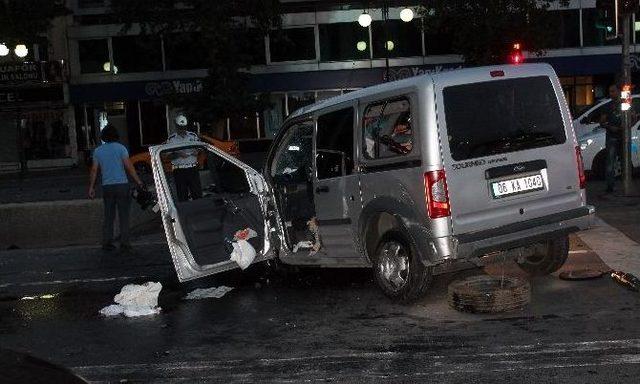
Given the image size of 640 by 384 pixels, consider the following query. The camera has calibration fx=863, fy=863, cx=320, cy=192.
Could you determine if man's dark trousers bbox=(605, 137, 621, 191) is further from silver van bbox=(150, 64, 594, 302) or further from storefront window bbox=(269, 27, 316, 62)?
storefront window bbox=(269, 27, 316, 62)

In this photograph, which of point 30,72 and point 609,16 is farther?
point 30,72

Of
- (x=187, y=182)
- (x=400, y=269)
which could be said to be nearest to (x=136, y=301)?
(x=400, y=269)

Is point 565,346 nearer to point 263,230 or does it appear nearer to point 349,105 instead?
point 349,105

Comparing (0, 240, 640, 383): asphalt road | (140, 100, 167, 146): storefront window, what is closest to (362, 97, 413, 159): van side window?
(0, 240, 640, 383): asphalt road

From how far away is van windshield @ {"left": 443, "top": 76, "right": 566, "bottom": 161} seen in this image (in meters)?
7.23

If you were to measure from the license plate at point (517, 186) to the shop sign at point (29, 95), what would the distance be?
35.9 meters

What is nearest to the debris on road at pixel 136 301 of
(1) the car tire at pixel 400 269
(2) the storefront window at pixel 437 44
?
(1) the car tire at pixel 400 269

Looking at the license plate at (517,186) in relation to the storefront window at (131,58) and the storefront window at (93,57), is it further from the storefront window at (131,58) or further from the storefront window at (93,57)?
the storefront window at (93,57)

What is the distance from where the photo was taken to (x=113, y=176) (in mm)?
11867

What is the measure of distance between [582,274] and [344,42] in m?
33.6

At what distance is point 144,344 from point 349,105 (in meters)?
2.90

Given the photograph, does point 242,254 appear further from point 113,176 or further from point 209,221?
point 113,176

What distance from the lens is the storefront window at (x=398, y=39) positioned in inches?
1603

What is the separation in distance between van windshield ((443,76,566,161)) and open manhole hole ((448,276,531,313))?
3.69 ft
